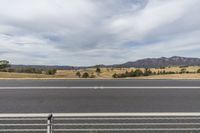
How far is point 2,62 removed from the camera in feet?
221
